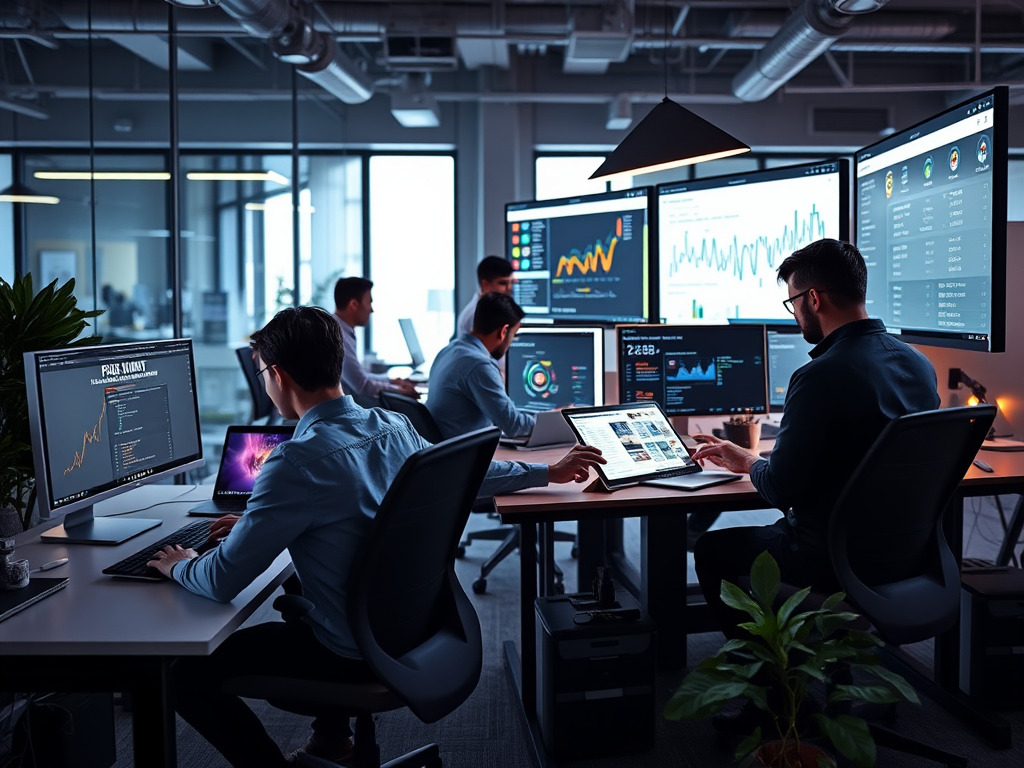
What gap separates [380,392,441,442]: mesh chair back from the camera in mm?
3420

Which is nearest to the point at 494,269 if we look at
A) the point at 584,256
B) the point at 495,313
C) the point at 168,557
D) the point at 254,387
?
the point at 584,256

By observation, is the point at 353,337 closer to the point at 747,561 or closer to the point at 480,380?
the point at 480,380

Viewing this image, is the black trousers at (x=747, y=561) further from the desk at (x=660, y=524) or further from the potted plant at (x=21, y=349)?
the potted plant at (x=21, y=349)

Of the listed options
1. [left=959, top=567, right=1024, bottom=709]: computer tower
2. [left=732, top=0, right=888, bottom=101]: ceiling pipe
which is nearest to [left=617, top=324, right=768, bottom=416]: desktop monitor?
[left=959, top=567, right=1024, bottom=709]: computer tower

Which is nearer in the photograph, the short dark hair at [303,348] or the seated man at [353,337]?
the short dark hair at [303,348]

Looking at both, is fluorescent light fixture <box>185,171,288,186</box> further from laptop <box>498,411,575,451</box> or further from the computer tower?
the computer tower

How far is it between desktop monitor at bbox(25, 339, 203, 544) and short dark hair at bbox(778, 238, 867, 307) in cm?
177

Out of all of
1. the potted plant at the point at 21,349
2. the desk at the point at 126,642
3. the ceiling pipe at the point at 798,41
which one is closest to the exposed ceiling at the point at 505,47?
the ceiling pipe at the point at 798,41

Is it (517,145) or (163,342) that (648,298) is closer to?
(163,342)

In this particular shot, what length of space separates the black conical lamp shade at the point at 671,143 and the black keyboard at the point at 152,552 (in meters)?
1.95

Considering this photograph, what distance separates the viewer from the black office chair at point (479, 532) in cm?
343

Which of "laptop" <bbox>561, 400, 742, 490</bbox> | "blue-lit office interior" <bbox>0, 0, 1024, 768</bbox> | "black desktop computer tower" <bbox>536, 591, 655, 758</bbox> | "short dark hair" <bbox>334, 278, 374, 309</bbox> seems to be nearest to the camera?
"black desktop computer tower" <bbox>536, 591, 655, 758</bbox>

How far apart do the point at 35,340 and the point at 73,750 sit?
1.06 m

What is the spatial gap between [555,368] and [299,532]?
2113mm
